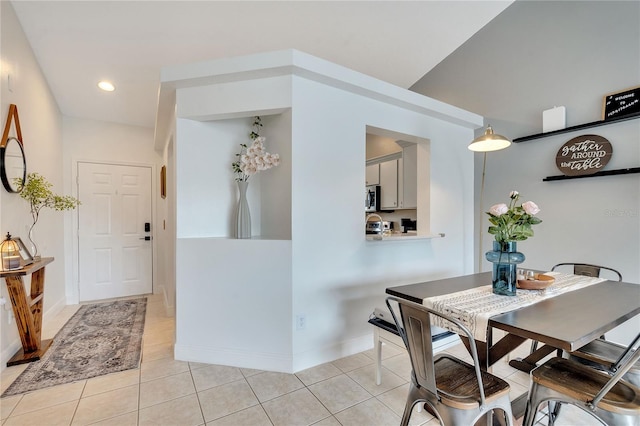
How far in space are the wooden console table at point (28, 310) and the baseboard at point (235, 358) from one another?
1.22 meters

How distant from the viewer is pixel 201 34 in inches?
108

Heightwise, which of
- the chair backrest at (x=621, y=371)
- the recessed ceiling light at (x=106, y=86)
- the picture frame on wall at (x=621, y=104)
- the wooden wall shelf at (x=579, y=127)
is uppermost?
the recessed ceiling light at (x=106, y=86)

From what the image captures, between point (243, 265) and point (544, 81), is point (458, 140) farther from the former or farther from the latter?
point (243, 265)

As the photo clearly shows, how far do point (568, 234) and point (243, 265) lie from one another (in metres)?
3.33

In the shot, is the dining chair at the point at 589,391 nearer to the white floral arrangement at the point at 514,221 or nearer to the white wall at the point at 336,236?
the white floral arrangement at the point at 514,221

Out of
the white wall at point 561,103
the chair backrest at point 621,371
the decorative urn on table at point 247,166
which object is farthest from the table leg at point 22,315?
the white wall at point 561,103

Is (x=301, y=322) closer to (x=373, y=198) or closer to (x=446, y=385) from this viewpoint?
(x=446, y=385)

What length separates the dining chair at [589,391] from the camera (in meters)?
1.17

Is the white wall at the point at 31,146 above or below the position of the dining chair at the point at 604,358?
above

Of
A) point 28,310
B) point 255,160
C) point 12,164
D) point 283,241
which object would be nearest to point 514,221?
point 283,241

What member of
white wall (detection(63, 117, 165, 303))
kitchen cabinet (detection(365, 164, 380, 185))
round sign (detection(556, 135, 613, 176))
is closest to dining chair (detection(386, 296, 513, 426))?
round sign (detection(556, 135, 613, 176))

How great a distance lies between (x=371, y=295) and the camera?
2738 millimetres

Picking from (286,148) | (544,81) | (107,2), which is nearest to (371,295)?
(286,148)

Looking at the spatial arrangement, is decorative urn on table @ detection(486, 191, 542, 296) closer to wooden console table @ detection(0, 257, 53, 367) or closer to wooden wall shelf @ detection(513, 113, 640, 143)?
wooden wall shelf @ detection(513, 113, 640, 143)
